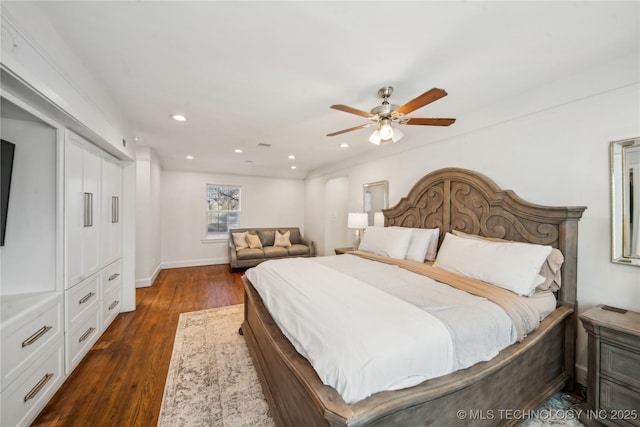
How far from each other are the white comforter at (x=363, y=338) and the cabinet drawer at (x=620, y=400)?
4.06ft

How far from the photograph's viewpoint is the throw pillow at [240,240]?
19.0 feet

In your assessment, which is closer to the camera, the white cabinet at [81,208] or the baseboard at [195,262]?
the white cabinet at [81,208]

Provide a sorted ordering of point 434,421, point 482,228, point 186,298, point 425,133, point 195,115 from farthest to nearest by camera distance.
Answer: point 186,298
point 425,133
point 195,115
point 482,228
point 434,421

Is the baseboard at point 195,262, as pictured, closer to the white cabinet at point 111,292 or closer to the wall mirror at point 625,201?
the white cabinet at point 111,292

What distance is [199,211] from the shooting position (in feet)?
20.0

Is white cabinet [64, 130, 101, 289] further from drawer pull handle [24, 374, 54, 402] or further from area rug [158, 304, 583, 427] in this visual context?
area rug [158, 304, 583, 427]

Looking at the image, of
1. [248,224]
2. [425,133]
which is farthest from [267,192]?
[425,133]

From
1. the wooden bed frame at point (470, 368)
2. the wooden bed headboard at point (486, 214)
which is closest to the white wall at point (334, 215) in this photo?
the wooden bed headboard at point (486, 214)

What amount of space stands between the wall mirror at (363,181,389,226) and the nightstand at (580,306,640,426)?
269cm

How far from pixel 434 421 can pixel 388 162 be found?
11.3 feet

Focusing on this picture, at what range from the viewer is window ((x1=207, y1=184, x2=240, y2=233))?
627 centimetres

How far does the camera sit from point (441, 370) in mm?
1184

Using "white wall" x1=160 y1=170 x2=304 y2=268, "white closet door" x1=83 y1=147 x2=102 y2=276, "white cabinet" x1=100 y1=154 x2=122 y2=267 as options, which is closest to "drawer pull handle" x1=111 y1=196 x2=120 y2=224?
"white cabinet" x1=100 y1=154 x2=122 y2=267

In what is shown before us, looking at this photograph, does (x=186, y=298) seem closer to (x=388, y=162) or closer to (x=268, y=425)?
(x=268, y=425)
